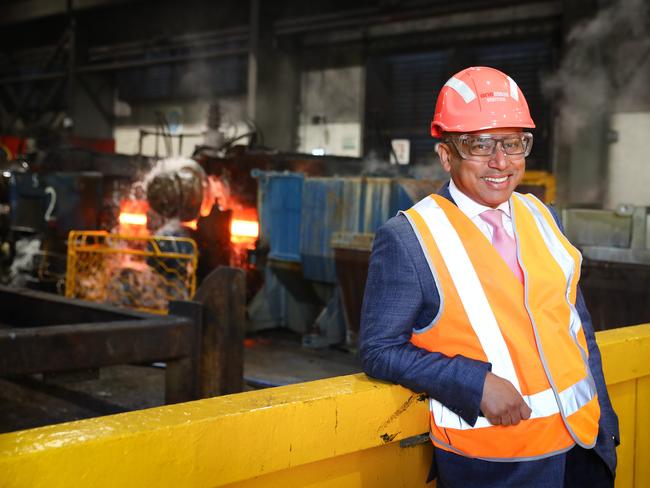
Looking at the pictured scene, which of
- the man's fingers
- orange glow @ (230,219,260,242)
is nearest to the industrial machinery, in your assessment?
orange glow @ (230,219,260,242)

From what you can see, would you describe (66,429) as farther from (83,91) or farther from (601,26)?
(83,91)

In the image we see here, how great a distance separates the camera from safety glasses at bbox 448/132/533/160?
195cm

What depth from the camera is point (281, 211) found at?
342 inches

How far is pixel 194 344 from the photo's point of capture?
Result: 4.23 m

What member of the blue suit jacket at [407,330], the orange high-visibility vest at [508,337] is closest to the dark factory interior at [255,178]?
the blue suit jacket at [407,330]

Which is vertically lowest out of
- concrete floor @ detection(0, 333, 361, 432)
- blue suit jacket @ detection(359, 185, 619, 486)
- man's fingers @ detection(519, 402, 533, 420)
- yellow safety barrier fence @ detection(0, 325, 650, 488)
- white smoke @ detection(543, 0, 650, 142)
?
concrete floor @ detection(0, 333, 361, 432)

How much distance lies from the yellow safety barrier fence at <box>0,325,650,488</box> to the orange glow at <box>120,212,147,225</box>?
8.48 metres

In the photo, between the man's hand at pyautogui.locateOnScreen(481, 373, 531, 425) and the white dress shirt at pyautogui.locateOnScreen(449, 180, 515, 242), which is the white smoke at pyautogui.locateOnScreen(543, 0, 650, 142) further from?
the man's hand at pyautogui.locateOnScreen(481, 373, 531, 425)

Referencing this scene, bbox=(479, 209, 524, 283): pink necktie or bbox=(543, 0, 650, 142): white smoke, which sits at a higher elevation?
bbox=(543, 0, 650, 142): white smoke

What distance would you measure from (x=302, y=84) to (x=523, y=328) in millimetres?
15298

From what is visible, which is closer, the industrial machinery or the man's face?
the man's face

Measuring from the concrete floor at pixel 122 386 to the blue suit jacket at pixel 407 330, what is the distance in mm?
3326

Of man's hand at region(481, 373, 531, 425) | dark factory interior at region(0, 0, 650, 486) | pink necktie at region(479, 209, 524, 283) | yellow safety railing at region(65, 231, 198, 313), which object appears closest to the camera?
man's hand at region(481, 373, 531, 425)

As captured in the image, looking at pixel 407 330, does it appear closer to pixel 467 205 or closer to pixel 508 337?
pixel 508 337
